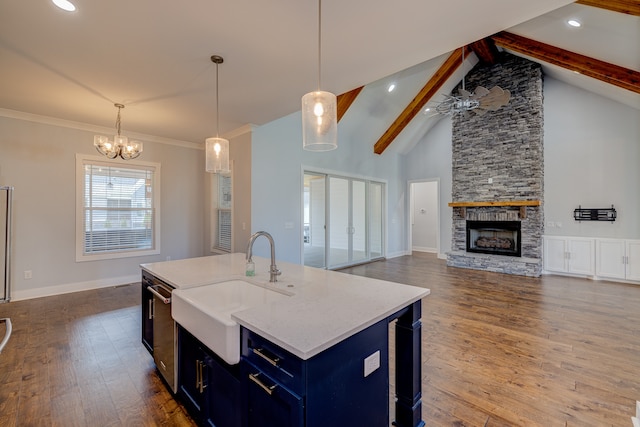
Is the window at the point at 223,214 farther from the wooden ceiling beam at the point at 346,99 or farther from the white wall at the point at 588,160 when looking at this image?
the white wall at the point at 588,160

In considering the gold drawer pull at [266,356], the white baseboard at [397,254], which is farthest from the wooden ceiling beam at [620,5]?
the white baseboard at [397,254]

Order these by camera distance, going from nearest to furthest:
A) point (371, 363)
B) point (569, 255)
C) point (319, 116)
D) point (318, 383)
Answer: point (318, 383)
point (371, 363)
point (319, 116)
point (569, 255)

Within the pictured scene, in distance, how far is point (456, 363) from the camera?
2490 mm

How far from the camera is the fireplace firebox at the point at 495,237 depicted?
6246 millimetres

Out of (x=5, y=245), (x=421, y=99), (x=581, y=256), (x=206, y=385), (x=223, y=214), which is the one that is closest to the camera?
(x=206, y=385)

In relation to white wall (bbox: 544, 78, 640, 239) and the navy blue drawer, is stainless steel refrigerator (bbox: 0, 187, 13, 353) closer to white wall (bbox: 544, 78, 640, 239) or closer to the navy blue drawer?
the navy blue drawer

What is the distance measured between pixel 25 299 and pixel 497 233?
29.5ft

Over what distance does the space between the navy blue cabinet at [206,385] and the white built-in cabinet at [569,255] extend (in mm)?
6932

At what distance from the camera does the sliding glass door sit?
6.19m

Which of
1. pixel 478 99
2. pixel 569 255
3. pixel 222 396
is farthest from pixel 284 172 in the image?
pixel 569 255

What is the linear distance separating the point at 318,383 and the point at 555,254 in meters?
6.85

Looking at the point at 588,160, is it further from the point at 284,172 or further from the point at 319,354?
the point at 319,354

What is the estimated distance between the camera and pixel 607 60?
4.12 m

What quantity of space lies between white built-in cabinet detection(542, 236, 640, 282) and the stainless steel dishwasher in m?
7.04
